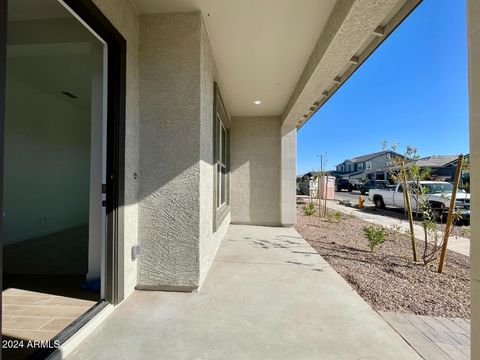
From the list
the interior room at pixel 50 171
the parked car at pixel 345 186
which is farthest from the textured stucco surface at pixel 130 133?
the parked car at pixel 345 186

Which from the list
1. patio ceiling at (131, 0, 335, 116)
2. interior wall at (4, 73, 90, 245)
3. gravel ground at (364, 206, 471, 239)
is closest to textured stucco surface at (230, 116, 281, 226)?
patio ceiling at (131, 0, 335, 116)

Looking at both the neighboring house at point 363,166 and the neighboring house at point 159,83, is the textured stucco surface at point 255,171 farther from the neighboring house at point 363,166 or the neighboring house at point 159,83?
the neighboring house at point 363,166

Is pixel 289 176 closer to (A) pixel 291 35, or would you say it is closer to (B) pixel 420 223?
(A) pixel 291 35

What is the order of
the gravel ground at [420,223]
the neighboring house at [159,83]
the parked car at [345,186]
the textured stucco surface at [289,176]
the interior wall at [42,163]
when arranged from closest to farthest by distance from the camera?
the neighboring house at [159,83] → the gravel ground at [420,223] → the interior wall at [42,163] → the textured stucco surface at [289,176] → the parked car at [345,186]

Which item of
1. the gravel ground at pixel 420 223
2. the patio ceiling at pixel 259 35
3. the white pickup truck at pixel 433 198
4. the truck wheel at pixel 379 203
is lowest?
the gravel ground at pixel 420 223

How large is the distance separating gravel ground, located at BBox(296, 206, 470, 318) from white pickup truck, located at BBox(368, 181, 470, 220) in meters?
2.28

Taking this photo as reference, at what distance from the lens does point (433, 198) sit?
335 inches

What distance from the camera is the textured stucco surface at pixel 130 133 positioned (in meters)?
2.39

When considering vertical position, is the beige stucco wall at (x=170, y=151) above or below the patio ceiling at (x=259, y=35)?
below

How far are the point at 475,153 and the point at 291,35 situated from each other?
2.62 metres

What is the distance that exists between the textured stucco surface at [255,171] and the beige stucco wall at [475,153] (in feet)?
18.1

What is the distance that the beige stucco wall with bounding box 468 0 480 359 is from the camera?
1.01 metres

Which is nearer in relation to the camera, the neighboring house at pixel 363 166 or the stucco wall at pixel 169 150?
the stucco wall at pixel 169 150

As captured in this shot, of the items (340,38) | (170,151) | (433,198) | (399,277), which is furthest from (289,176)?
(433,198)
